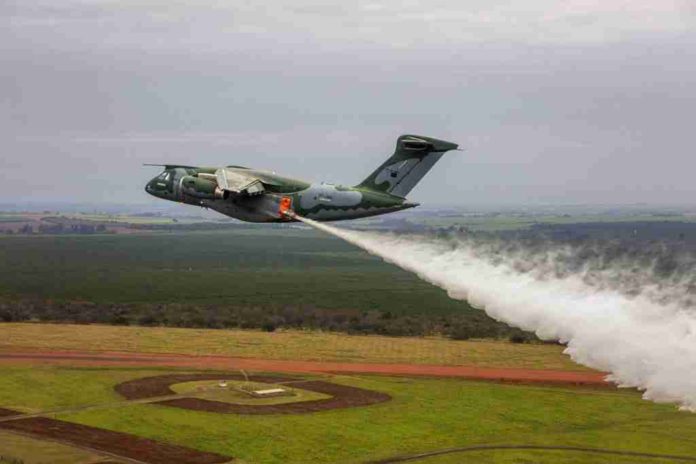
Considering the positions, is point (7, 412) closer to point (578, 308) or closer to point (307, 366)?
point (307, 366)

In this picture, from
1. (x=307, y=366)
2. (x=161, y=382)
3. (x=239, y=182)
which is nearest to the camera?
(x=239, y=182)

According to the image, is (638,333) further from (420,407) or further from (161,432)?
(161,432)

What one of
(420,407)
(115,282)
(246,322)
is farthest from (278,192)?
(115,282)

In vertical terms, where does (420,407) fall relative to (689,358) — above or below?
below

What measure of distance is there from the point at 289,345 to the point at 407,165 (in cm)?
6054

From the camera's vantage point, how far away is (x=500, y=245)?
9100 centimetres

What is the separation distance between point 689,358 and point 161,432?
127ft

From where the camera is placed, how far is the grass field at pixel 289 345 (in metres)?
115

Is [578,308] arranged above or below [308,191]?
below

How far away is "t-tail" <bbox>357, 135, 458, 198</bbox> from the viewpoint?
63938 mm

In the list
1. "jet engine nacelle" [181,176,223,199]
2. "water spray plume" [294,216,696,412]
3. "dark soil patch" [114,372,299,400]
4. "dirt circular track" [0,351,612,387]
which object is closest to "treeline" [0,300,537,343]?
"dirt circular track" [0,351,612,387]

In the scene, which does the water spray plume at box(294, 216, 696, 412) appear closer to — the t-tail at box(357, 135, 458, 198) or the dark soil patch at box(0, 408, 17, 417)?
the t-tail at box(357, 135, 458, 198)

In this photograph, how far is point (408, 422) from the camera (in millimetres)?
87375

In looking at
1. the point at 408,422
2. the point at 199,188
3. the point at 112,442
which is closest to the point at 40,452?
the point at 112,442
